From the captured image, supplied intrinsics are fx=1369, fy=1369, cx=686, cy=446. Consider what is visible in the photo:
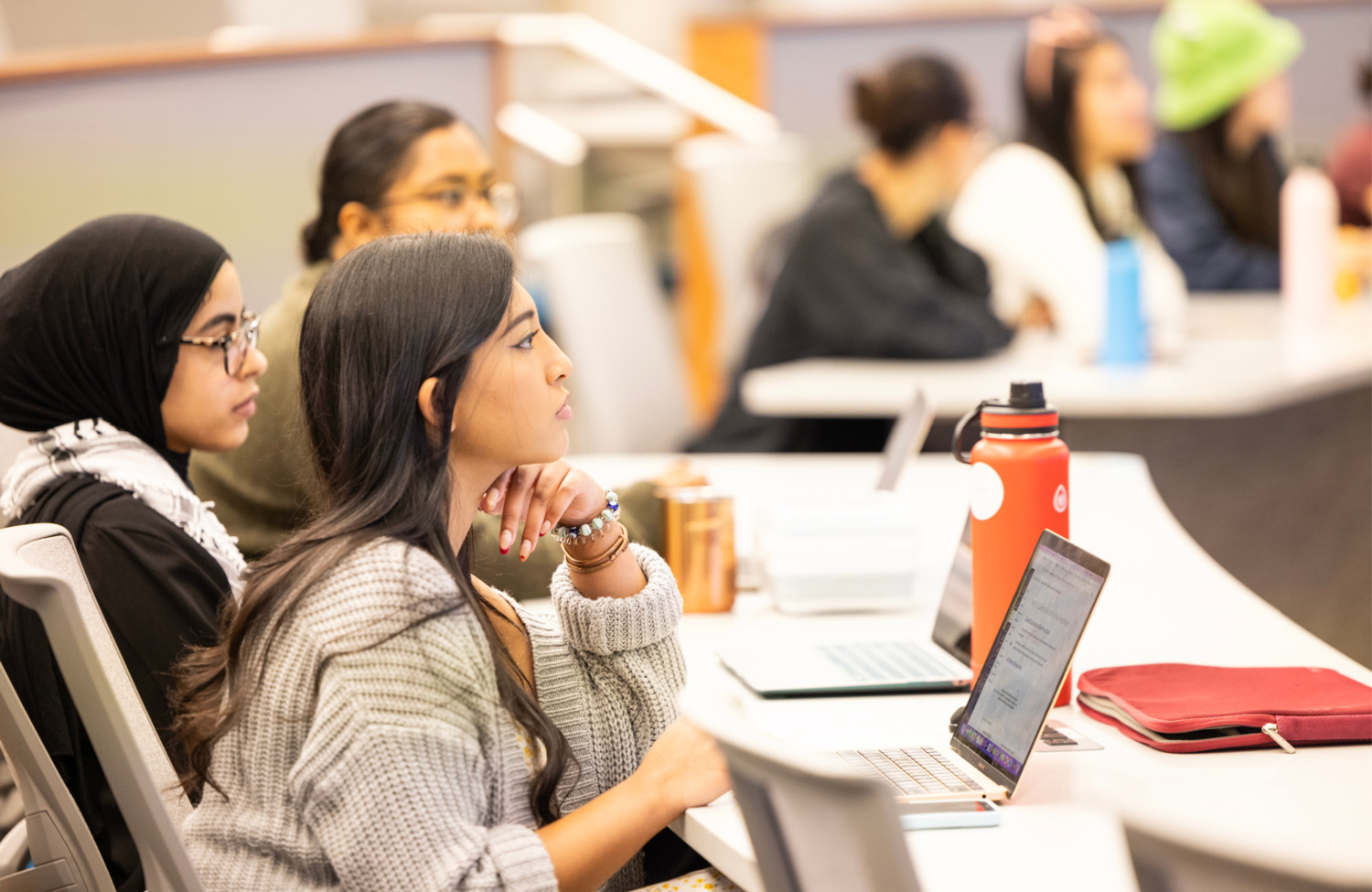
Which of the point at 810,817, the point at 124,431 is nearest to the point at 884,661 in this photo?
the point at 810,817

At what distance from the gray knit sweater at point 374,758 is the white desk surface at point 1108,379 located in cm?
157

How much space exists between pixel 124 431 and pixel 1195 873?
124cm

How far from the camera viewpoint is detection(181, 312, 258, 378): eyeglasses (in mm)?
1537

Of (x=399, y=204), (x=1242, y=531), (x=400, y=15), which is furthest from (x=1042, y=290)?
(x=400, y=15)

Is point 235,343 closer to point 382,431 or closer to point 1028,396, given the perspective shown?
point 382,431

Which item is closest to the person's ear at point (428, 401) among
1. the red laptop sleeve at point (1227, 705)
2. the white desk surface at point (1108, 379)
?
the red laptop sleeve at point (1227, 705)

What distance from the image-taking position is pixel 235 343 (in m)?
1.57

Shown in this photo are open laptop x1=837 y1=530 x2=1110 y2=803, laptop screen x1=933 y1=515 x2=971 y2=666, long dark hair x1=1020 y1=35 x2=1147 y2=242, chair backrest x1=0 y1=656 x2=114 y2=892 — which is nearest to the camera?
open laptop x1=837 y1=530 x2=1110 y2=803

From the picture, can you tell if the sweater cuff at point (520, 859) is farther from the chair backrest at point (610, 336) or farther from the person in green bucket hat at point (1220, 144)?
the person in green bucket hat at point (1220, 144)

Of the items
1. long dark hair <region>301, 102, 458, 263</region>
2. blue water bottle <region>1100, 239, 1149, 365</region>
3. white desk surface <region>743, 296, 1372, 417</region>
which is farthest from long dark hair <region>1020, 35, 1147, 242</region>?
long dark hair <region>301, 102, 458, 263</region>

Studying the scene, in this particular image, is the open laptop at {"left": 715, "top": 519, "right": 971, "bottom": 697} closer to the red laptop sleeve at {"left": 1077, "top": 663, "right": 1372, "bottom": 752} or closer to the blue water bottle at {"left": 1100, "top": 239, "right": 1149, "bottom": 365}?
the red laptop sleeve at {"left": 1077, "top": 663, "right": 1372, "bottom": 752}

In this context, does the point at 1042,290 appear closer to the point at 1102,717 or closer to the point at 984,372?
the point at 984,372

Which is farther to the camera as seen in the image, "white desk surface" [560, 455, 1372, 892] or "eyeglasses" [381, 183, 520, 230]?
"eyeglasses" [381, 183, 520, 230]

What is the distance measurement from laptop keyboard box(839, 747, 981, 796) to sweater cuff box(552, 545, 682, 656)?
226 mm
